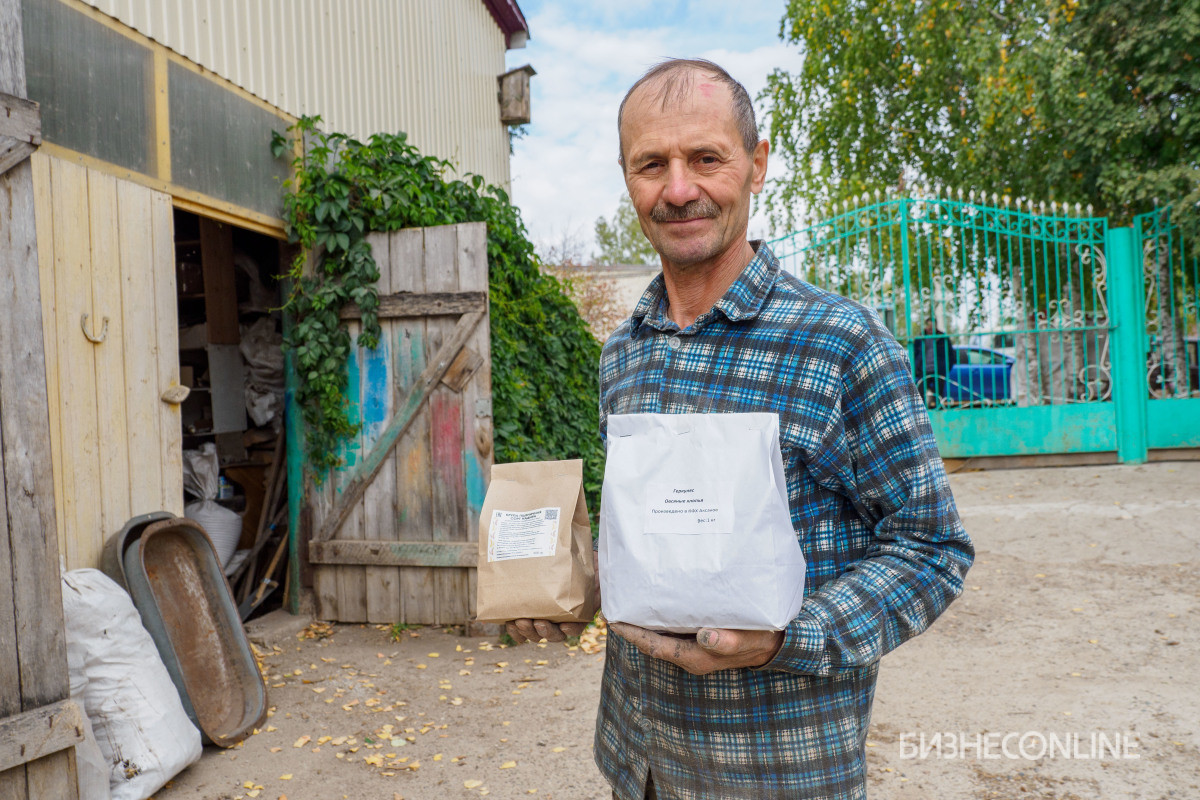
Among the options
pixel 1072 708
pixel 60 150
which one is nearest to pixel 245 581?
pixel 60 150

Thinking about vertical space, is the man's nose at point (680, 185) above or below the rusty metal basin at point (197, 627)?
above

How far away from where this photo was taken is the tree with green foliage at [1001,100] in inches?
319

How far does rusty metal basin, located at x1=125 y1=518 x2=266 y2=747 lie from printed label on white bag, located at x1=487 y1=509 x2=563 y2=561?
110 inches

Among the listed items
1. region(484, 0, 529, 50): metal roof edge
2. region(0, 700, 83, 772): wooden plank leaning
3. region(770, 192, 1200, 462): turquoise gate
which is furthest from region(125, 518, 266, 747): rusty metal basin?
region(484, 0, 529, 50): metal roof edge

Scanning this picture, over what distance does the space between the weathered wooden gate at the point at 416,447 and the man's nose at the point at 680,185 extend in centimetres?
364

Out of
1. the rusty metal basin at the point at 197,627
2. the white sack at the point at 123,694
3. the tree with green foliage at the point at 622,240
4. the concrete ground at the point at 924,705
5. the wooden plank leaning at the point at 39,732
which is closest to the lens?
the wooden plank leaning at the point at 39,732

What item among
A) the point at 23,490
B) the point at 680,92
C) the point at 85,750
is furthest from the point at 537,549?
the point at 85,750

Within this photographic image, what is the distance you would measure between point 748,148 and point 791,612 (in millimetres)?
781

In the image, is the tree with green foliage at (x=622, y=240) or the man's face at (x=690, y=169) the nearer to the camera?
the man's face at (x=690, y=169)

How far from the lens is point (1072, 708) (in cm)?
368

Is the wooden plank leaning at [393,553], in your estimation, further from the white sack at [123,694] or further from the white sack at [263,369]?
the white sack at [123,694]

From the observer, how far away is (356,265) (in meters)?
4.93

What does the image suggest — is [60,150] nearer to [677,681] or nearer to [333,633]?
[333,633]

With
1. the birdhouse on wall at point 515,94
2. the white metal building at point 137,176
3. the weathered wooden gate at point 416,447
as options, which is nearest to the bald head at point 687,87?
the white metal building at point 137,176
